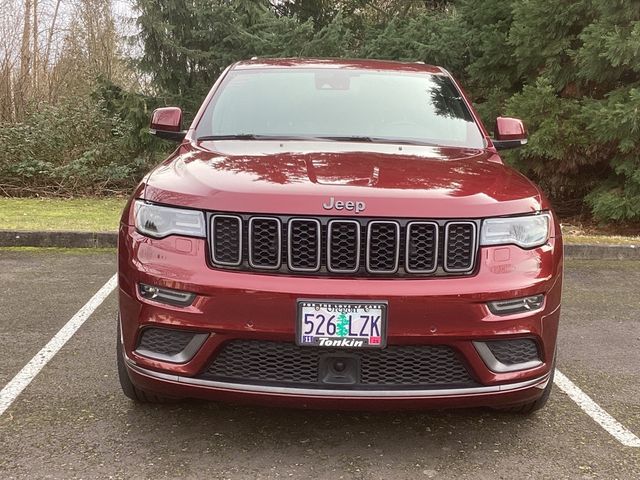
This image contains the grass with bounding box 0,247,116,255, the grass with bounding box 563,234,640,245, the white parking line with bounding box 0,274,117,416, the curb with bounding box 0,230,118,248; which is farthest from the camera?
the grass with bounding box 563,234,640,245

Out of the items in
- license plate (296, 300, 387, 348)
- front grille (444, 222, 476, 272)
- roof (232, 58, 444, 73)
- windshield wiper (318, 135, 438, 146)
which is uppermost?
roof (232, 58, 444, 73)

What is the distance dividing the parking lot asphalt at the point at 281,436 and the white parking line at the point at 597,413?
42 mm

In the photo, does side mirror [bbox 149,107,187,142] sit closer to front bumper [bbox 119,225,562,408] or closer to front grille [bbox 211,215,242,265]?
front bumper [bbox 119,225,562,408]

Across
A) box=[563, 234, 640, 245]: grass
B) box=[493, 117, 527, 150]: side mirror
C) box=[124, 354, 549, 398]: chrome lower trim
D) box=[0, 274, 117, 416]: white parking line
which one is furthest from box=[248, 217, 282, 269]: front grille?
box=[563, 234, 640, 245]: grass

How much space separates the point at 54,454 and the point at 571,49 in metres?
8.52

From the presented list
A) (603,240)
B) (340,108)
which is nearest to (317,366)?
(340,108)

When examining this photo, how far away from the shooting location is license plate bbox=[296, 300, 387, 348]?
2.56 meters

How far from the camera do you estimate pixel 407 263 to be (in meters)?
2.66

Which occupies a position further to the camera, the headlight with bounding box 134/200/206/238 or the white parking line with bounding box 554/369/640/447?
the white parking line with bounding box 554/369/640/447

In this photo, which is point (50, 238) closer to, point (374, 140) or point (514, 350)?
point (374, 140)

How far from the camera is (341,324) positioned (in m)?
2.57

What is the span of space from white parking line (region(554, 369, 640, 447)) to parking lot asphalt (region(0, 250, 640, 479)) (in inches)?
1.7

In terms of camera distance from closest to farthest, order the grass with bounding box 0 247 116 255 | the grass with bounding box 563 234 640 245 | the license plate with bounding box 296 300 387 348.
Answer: the license plate with bounding box 296 300 387 348 < the grass with bounding box 0 247 116 255 < the grass with bounding box 563 234 640 245

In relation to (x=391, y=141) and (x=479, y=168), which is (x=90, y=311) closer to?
(x=391, y=141)
